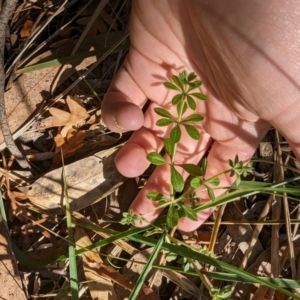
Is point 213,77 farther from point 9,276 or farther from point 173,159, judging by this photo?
point 9,276

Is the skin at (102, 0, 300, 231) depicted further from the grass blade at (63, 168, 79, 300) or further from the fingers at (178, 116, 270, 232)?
the grass blade at (63, 168, 79, 300)

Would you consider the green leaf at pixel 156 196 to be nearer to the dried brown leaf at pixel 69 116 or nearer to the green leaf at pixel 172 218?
the green leaf at pixel 172 218

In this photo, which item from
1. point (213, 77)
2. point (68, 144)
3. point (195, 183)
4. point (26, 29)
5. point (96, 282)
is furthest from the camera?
point (26, 29)

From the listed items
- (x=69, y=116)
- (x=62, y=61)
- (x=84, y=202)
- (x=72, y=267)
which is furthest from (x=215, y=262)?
(x=62, y=61)

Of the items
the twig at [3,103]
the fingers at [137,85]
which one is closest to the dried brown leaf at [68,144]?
the twig at [3,103]

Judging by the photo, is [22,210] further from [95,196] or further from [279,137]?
[279,137]
